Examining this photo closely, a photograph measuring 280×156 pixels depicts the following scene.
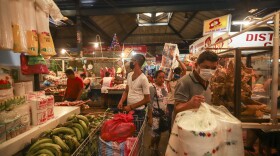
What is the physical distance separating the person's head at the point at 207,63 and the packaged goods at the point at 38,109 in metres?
1.88

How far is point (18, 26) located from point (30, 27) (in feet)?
0.68

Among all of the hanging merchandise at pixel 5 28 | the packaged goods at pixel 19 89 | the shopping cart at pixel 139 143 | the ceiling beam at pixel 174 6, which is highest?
the ceiling beam at pixel 174 6

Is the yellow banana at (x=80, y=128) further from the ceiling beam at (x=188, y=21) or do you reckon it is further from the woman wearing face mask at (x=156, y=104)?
the ceiling beam at (x=188, y=21)

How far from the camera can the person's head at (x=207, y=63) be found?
2.43 m

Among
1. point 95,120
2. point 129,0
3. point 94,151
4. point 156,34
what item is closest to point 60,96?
point 129,0

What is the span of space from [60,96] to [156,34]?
12.6 meters

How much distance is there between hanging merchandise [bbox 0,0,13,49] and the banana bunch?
0.93 meters

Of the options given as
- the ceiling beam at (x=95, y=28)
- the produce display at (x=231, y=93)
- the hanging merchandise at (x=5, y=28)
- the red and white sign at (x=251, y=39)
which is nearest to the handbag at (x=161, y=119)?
the produce display at (x=231, y=93)

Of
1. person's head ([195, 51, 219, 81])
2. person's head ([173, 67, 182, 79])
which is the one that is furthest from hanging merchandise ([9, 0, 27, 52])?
person's head ([173, 67, 182, 79])

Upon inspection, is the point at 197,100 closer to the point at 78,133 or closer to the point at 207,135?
the point at 207,135

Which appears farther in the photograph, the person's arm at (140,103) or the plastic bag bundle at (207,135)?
the person's arm at (140,103)

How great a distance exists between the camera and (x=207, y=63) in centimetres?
247

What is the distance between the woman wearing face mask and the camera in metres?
4.70

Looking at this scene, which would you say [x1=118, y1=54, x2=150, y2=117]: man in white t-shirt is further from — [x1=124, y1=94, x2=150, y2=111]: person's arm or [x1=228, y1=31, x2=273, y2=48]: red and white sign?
[x1=228, y1=31, x2=273, y2=48]: red and white sign
